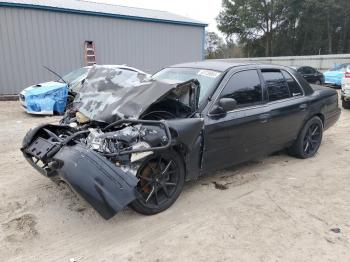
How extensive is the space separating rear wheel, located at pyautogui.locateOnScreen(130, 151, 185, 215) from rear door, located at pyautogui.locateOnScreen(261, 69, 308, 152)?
184cm

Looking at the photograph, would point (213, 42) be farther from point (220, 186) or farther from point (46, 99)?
point (220, 186)

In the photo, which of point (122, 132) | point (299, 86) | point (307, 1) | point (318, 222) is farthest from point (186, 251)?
point (307, 1)

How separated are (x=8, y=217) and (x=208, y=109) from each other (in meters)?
2.62

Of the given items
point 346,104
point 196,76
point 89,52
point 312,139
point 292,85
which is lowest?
point 346,104

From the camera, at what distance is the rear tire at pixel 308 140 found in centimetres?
568

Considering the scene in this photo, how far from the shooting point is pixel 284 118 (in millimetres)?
5113

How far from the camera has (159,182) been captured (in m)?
3.73

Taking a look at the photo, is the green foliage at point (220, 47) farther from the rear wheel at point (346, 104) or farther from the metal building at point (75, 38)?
the rear wheel at point (346, 104)

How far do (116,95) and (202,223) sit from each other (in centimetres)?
185

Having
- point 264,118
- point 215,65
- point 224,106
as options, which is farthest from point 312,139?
point 224,106

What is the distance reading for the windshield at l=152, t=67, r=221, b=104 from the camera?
429 centimetres

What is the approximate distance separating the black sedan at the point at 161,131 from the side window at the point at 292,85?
0.02 meters

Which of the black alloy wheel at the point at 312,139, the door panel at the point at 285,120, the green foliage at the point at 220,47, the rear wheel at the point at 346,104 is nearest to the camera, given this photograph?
the door panel at the point at 285,120

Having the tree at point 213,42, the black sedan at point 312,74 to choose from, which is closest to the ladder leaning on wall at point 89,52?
the black sedan at point 312,74
